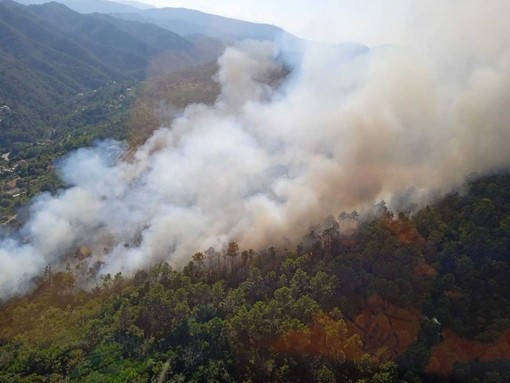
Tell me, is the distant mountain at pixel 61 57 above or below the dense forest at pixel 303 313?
below

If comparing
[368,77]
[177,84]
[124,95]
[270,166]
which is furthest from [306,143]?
[124,95]

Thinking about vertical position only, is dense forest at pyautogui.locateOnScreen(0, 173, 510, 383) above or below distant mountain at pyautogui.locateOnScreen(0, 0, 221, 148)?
above

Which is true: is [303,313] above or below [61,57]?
above

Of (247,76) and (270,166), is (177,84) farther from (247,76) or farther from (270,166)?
(270,166)

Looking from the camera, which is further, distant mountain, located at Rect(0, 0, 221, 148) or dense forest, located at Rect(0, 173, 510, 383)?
distant mountain, located at Rect(0, 0, 221, 148)

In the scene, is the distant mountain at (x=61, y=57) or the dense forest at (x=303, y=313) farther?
the distant mountain at (x=61, y=57)
